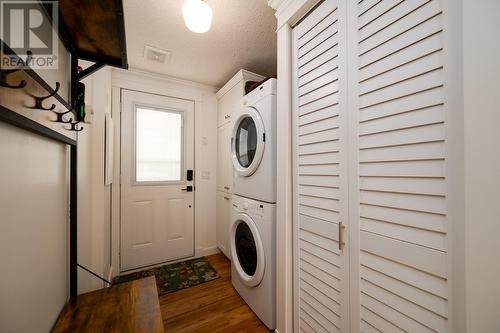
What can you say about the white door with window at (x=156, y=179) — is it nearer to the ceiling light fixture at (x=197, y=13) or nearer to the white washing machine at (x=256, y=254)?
the white washing machine at (x=256, y=254)

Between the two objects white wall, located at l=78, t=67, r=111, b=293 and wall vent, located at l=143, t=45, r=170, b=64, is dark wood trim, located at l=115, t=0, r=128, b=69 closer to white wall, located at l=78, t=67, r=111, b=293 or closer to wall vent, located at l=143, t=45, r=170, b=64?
white wall, located at l=78, t=67, r=111, b=293

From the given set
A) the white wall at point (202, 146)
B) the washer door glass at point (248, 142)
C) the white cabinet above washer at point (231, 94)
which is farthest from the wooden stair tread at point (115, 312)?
the white wall at point (202, 146)

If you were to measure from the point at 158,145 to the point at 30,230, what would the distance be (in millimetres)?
2018

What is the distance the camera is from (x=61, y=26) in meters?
0.75

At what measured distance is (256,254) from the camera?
159 cm

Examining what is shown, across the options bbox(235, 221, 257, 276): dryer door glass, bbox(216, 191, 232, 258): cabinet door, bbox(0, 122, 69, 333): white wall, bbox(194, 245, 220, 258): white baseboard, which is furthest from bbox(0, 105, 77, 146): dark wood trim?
bbox(194, 245, 220, 258): white baseboard

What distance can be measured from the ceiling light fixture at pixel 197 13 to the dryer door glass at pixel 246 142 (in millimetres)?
736

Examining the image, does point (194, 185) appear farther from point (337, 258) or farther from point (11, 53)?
point (11, 53)

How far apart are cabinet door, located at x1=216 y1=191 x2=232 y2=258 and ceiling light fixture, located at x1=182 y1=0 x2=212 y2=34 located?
5.73 feet

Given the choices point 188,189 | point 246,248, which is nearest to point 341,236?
point 246,248

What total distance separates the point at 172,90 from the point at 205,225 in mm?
1867

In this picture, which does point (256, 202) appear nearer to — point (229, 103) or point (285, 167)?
point (285, 167)

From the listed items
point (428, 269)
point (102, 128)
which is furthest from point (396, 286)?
point (102, 128)

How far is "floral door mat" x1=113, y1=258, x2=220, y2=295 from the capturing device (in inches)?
80.0
